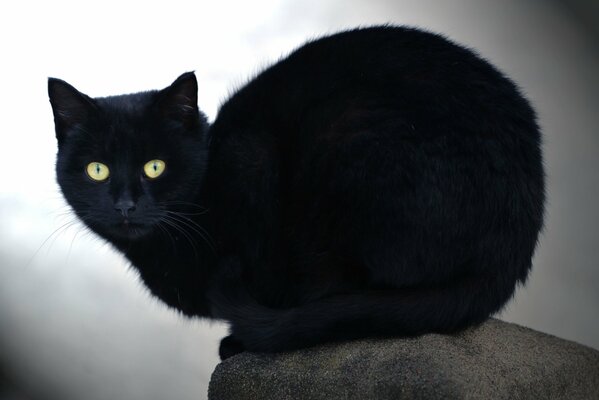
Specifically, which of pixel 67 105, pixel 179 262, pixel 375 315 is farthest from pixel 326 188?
pixel 67 105

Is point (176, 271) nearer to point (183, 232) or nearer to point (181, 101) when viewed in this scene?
point (183, 232)

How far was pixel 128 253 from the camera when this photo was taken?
5.52 ft

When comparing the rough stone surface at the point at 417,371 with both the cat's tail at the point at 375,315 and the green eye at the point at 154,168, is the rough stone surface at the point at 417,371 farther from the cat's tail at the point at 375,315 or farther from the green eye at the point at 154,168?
the green eye at the point at 154,168

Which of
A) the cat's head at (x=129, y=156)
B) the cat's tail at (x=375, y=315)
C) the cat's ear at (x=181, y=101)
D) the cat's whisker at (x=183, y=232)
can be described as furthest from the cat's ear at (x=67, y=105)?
the cat's tail at (x=375, y=315)

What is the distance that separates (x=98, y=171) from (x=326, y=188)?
0.41 m

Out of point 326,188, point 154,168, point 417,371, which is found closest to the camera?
point 417,371

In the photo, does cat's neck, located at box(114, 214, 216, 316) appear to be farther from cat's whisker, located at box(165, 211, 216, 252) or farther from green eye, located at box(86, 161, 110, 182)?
green eye, located at box(86, 161, 110, 182)

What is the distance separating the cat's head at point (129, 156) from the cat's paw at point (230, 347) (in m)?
0.25

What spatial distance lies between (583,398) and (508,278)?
13.0 inches

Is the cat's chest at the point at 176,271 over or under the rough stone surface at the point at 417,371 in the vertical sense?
over

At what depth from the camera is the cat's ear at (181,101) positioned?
160 centimetres

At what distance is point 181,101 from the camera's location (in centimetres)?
163

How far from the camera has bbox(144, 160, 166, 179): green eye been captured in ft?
5.18

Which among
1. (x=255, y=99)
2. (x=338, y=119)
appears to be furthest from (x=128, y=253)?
(x=338, y=119)
